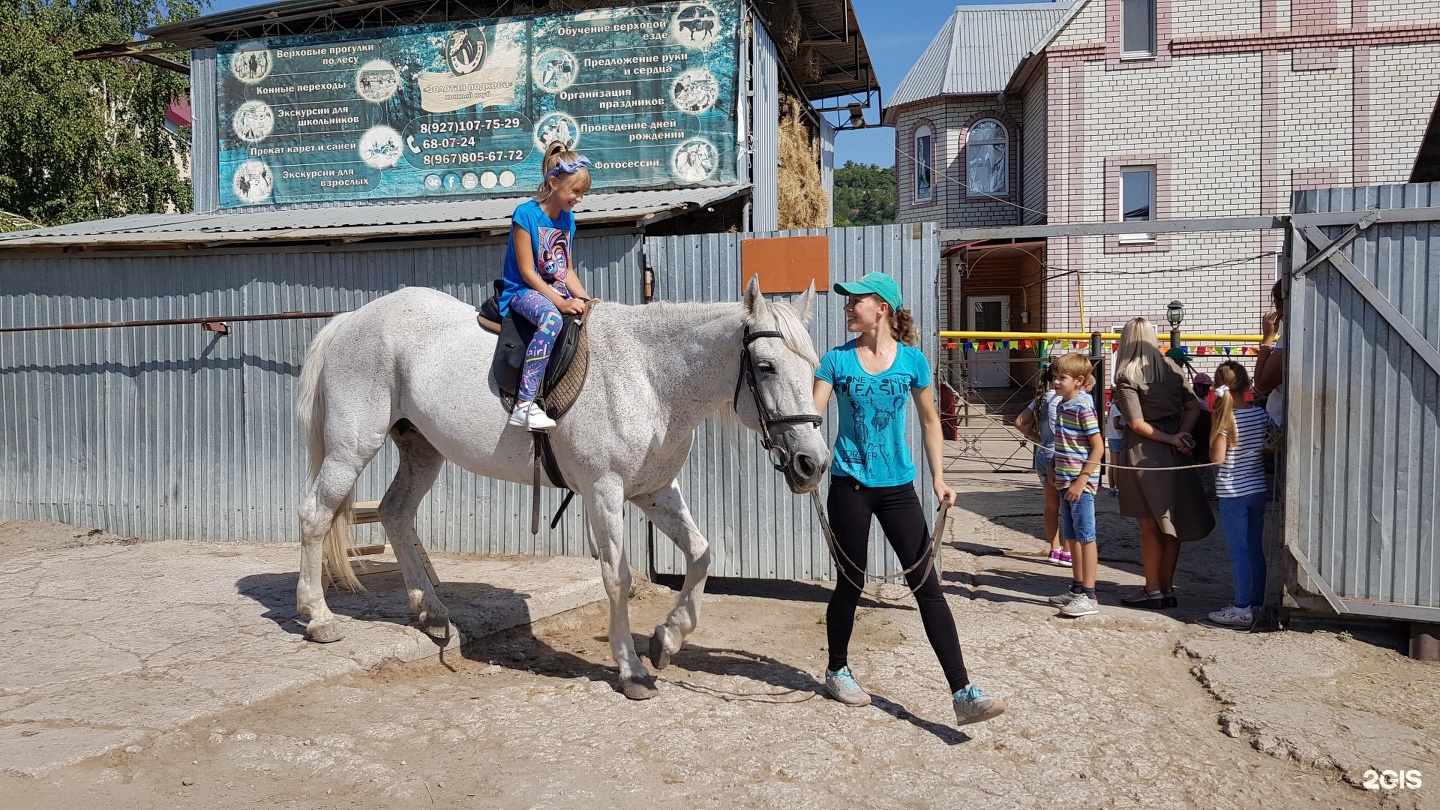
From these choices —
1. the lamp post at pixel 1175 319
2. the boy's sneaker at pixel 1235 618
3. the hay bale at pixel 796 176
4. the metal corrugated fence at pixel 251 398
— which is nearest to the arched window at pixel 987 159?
the hay bale at pixel 796 176

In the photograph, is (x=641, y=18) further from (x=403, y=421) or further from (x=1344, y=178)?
(x=1344, y=178)

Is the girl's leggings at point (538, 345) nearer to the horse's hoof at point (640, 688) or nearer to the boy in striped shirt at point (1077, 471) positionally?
the horse's hoof at point (640, 688)

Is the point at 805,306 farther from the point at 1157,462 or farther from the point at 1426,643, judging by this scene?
the point at 1426,643

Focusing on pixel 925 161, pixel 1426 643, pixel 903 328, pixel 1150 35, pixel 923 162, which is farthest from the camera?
pixel 925 161

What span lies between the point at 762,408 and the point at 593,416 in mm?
999

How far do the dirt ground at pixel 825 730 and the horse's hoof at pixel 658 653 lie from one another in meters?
0.09

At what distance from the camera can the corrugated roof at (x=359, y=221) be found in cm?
728

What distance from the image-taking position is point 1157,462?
6211mm

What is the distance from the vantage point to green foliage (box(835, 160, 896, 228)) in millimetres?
77375

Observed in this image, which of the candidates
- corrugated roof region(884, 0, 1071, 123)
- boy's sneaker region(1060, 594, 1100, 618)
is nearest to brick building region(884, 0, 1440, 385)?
corrugated roof region(884, 0, 1071, 123)

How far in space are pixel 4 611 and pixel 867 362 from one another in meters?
5.37

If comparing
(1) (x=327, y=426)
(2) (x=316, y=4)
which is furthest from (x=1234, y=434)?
(2) (x=316, y=4)

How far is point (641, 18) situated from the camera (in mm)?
9320

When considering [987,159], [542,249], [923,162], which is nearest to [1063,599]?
[542,249]
